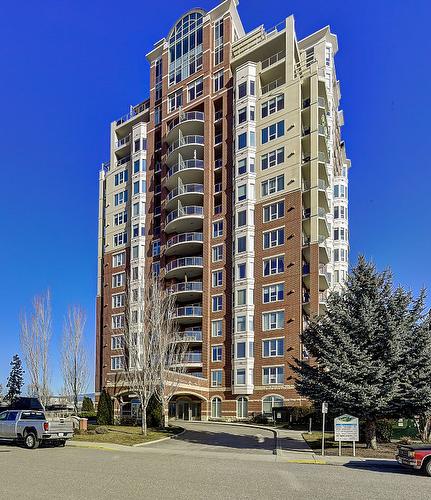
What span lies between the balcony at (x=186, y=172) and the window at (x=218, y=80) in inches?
338

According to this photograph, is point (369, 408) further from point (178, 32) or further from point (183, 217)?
point (178, 32)

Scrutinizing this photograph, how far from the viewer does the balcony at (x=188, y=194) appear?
62.0m

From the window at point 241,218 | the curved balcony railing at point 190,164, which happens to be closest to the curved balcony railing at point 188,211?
the curved balcony railing at point 190,164

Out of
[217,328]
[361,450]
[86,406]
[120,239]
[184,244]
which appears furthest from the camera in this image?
[120,239]

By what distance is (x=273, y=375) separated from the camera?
52.7 metres

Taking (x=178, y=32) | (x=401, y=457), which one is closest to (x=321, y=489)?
(x=401, y=457)

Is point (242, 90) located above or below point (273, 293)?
above

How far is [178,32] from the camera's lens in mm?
68812

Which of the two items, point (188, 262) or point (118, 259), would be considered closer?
point (188, 262)

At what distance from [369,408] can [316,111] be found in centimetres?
3741

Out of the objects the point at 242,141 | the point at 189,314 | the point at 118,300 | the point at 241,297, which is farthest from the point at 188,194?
the point at 118,300

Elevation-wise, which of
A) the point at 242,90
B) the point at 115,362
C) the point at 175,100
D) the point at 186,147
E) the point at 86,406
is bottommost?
the point at 86,406

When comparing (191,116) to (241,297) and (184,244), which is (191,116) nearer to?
(184,244)

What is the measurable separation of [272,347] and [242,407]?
21.6ft
